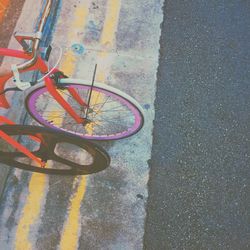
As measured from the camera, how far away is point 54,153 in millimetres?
3723

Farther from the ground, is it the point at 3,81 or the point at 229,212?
the point at 3,81

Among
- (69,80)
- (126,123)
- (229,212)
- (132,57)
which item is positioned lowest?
(229,212)

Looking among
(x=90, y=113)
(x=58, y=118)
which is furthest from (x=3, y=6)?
(x=90, y=113)

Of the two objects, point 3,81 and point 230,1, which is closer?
point 3,81

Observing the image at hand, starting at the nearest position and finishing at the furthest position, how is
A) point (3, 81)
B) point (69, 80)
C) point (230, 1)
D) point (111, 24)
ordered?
point (3, 81) < point (69, 80) < point (111, 24) < point (230, 1)

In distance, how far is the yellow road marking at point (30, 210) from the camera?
12.0 feet

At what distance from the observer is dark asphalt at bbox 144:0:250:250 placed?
3900 millimetres

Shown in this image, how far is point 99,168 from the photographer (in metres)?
3.81

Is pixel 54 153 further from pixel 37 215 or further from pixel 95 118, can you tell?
pixel 95 118

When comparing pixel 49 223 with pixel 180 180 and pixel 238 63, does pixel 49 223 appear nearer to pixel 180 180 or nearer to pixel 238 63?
pixel 180 180

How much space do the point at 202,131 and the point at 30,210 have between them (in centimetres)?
219

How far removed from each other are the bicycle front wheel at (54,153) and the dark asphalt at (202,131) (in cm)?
79

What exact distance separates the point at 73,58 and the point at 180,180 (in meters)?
2.11

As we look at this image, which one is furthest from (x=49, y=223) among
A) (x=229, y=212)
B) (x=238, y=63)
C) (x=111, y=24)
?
(x=238, y=63)
